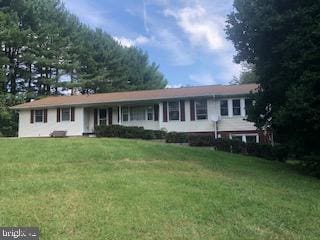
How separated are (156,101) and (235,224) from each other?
22.3m

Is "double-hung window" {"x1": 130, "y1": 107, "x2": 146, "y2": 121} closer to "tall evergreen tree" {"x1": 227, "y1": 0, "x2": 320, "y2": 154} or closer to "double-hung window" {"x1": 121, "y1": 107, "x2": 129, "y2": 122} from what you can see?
"double-hung window" {"x1": 121, "y1": 107, "x2": 129, "y2": 122}

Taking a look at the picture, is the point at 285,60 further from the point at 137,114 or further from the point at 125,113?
the point at 125,113

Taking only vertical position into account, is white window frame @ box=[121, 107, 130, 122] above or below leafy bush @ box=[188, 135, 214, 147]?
above

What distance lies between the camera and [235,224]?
904 centimetres

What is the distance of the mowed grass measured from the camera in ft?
28.1

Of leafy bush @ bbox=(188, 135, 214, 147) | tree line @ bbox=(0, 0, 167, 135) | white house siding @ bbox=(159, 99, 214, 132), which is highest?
tree line @ bbox=(0, 0, 167, 135)

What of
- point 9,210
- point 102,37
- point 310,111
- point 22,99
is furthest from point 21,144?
point 102,37

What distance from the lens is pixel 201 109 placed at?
98.9ft

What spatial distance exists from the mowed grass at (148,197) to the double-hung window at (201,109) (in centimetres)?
1357

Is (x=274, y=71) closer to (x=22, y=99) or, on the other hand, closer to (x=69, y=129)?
(x=69, y=129)

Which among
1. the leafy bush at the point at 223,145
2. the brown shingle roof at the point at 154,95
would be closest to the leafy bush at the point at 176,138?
the leafy bush at the point at 223,145

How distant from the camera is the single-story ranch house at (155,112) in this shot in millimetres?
29516

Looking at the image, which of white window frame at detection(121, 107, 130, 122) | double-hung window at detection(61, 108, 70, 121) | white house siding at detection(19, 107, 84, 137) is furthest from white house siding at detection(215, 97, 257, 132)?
double-hung window at detection(61, 108, 70, 121)

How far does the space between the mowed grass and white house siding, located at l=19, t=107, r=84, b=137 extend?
53.0 ft
